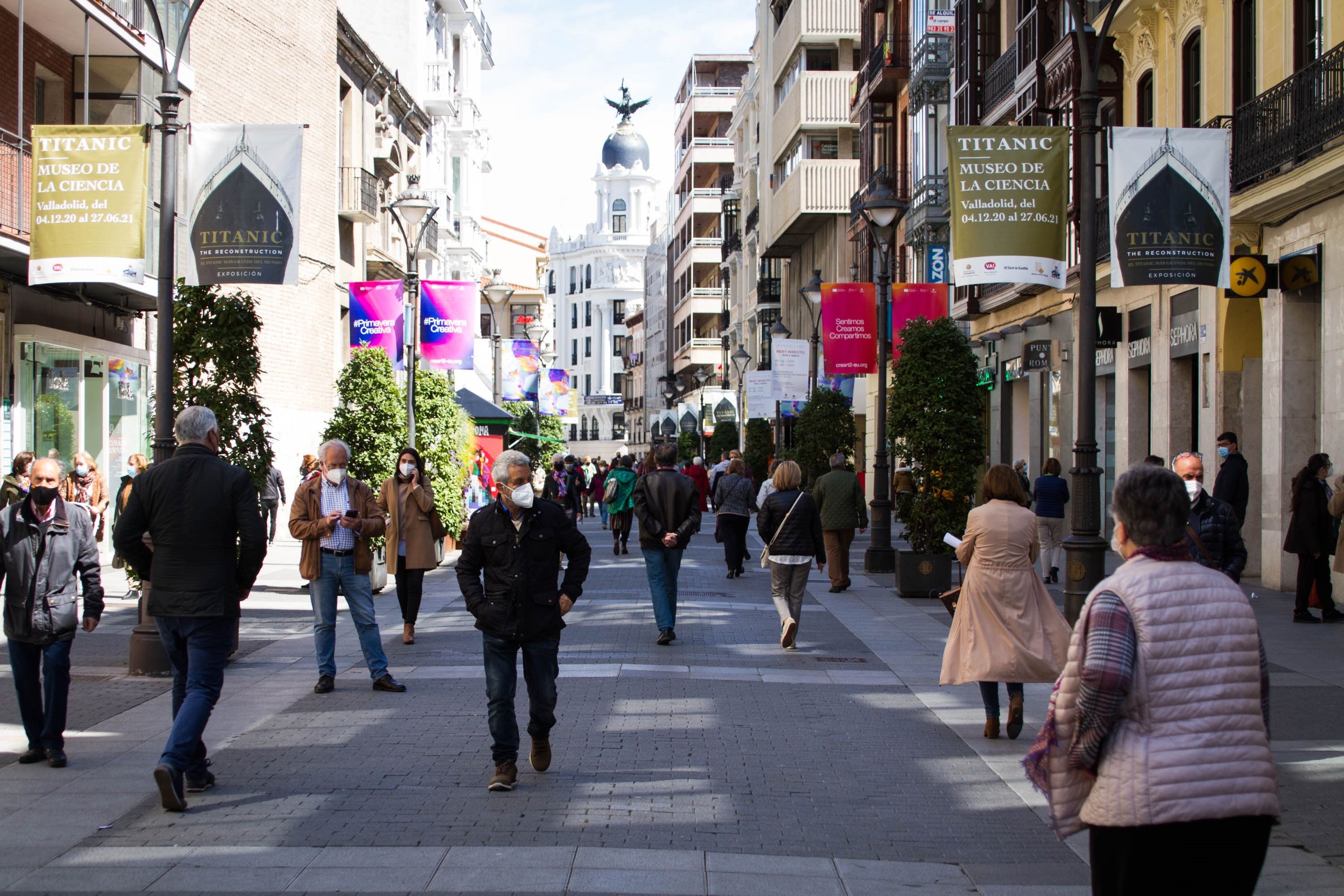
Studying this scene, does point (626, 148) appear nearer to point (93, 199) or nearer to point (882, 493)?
point (882, 493)

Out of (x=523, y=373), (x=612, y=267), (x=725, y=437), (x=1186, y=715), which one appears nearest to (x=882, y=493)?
(x=1186, y=715)

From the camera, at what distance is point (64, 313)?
21.3 meters

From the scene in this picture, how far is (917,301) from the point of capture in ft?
90.5

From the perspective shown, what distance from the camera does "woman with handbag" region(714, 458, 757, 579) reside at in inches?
851

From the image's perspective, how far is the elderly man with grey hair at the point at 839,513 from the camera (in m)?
18.9

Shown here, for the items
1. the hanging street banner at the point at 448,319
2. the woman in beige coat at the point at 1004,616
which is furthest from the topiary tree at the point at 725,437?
the woman in beige coat at the point at 1004,616

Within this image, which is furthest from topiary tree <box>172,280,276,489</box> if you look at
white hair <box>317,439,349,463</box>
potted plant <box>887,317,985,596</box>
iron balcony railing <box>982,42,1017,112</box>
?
iron balcony railing <box>982,42,1017,112</box>

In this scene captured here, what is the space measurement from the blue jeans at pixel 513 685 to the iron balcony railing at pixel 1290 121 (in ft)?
40.3

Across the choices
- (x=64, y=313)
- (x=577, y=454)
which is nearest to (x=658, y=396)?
(x=577, y=454)

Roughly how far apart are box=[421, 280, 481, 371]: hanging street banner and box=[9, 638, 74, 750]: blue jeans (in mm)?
18232

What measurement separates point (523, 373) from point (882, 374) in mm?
28082

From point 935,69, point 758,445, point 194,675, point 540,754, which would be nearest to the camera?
point 194,675

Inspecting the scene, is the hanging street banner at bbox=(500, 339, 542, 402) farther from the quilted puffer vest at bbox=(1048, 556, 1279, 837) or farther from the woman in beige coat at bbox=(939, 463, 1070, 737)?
the quilted puffer vest at bbox=(1048, 556, 1279, 837)

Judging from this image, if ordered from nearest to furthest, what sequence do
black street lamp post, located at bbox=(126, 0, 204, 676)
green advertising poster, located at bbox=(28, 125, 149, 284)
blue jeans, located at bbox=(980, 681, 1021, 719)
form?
blue jeans, located at bbox=(980, 681, 1021, 719) → black street lamp post, located at bbox=(126, 0, 204, 676) → green advertising poster, located at bbox=(28, 125, 149, 284)
